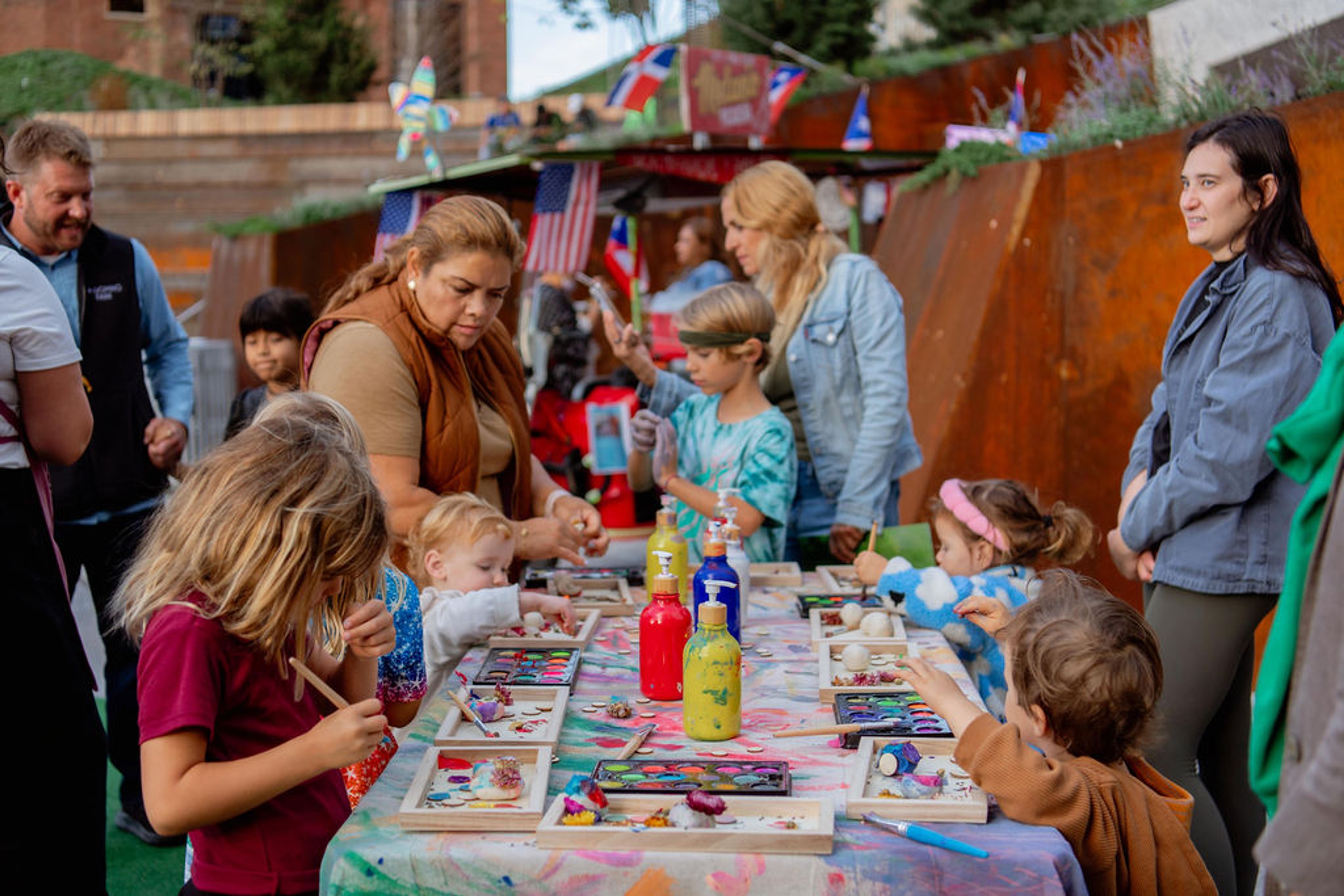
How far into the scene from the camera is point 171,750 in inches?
69.7

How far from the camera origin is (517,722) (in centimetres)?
221

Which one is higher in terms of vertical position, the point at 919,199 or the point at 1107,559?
the point at 919,199

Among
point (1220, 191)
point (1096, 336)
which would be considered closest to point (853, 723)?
point (1220, 191)

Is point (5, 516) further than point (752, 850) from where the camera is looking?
Yes

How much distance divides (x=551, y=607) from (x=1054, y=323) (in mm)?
3827

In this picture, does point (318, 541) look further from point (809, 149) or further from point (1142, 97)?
point (809, 149)

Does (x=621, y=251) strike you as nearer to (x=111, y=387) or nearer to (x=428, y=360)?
(x=111, y=387)

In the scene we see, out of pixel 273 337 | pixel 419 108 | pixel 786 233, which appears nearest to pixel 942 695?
pixel 786 233

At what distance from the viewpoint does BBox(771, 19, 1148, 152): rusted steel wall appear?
12812 millimetres

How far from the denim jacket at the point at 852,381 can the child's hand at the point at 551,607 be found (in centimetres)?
128

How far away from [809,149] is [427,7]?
15930mm

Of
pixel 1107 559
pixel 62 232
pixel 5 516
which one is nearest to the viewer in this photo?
pixel 5 516

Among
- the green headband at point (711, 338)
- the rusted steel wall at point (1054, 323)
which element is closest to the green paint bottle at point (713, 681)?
the green headband at point (711, 338)

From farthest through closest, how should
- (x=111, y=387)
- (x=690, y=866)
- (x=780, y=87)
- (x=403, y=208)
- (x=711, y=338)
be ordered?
(x=780, y=87) < (x=403, y=208) < (x=111, y=387) < (x=711, y=338) < (x=690, y=866)
